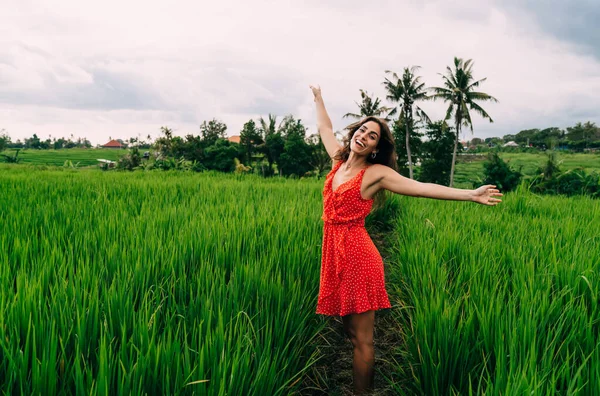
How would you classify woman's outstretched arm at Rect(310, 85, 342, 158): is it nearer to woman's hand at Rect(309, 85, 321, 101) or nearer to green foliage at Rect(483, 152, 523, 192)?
woman's hand at Rect(309, 85, 321, 101)

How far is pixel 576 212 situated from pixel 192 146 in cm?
3434

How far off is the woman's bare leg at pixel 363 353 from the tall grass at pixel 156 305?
0.23 m

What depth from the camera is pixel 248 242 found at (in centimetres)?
278

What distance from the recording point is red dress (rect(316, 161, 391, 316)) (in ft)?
6.05

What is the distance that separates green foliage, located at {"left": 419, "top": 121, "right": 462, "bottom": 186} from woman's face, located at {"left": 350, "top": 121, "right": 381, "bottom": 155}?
34.9m

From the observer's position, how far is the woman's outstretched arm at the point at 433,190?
174 centimetres

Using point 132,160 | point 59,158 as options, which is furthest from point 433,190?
point 59,158

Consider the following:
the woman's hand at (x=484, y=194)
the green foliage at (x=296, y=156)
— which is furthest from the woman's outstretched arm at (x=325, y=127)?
the green foliage at (x=296, y=156)

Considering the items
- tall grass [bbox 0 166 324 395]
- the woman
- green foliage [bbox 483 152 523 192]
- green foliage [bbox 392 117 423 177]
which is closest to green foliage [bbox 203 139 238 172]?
green foliage [bbox 392 117 423 177]

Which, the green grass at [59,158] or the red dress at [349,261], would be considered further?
the green grass at [59,158]

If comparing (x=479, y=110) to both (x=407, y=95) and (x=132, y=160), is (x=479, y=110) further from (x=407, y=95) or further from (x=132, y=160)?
(x=132, y=160)

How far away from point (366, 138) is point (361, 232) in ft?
1.63

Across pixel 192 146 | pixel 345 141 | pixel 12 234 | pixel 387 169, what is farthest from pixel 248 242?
pixel 192 146

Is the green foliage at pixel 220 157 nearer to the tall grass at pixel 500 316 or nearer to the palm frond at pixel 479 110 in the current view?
the palm frond at pixel 479 110
